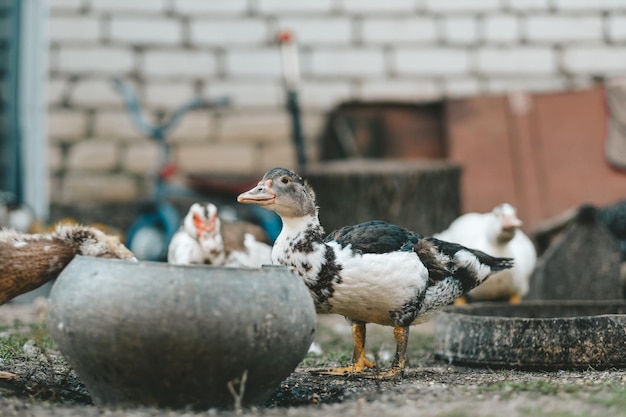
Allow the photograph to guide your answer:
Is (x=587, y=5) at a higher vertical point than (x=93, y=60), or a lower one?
higher

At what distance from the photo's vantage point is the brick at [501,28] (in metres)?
9.31

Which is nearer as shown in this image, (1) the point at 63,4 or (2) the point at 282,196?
(2) the point at 282,196

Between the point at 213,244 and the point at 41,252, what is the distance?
1642 millimetres

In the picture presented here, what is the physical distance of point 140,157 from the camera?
9352 millimetres

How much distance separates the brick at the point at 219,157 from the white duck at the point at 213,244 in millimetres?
3384

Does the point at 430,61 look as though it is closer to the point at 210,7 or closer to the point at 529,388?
the point at 210,7

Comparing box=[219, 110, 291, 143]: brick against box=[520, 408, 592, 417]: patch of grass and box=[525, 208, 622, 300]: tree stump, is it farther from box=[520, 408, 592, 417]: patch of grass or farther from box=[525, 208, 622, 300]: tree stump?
box=[520, 408, 592, 417]: patch of grass

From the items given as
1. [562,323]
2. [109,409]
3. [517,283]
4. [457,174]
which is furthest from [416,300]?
[457,174]

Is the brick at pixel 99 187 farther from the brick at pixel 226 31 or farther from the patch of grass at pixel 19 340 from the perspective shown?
the patch of grass at pixel 19 340

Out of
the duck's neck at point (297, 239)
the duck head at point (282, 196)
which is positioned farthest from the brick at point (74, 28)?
the duck's neck at point (297, 239)

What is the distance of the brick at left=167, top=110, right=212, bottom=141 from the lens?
30.7 ft

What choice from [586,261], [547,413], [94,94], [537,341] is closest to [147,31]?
[94,94]

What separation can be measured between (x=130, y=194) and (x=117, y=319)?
631 centimetres

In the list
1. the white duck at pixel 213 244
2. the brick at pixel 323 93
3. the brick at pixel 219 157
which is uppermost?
the brick at pixel 323 93
